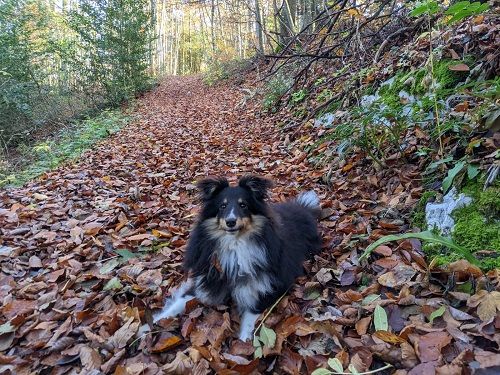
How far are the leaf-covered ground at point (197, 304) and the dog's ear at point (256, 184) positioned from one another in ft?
2.91

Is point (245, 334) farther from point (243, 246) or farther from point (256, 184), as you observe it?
point (256, 184)

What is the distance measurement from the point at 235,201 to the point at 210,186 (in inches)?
10.6

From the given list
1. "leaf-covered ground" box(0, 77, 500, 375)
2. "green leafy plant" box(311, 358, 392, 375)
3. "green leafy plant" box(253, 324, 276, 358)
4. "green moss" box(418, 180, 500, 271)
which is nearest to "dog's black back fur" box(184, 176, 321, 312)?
"leaf-covered ground" box(0, 77, 500, 375)

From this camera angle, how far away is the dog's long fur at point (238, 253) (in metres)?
3.00

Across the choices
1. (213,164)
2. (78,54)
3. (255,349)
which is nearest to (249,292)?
(255,349)

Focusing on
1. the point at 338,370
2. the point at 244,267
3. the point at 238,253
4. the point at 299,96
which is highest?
the point at 299,96

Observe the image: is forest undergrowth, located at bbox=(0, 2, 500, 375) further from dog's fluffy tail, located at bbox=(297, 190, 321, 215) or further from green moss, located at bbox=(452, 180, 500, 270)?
dog's fluffy tail, located at bbox=(297, 190, 321, 215)

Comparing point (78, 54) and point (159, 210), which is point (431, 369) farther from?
point (78, 54)

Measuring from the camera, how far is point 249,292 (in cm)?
298

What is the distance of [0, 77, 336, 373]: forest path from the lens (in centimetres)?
278

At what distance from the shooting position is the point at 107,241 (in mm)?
4184

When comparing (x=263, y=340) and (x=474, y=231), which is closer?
(x=263, y=340)

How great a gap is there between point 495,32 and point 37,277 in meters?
5.67

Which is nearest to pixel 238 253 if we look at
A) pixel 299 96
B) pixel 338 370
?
pixel 338 370
